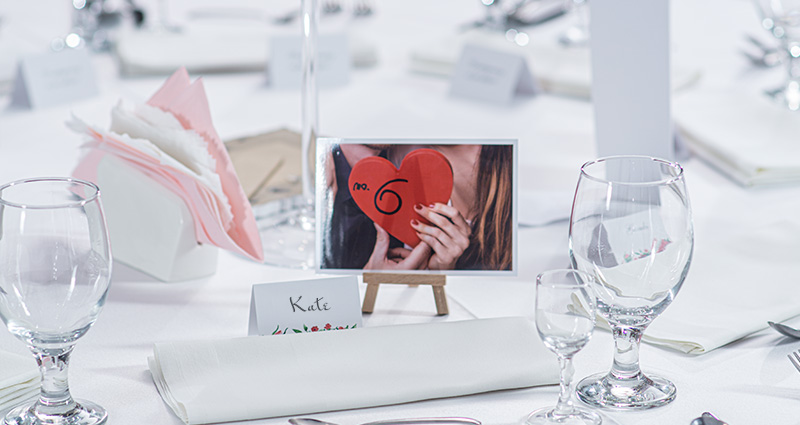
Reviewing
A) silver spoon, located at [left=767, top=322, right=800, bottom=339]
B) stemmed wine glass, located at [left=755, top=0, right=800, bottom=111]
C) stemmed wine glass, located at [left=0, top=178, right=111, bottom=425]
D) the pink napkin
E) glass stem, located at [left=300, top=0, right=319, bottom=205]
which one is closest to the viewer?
stemmed wine glass, located at [left=0, top=178, right=111, bottom=425]

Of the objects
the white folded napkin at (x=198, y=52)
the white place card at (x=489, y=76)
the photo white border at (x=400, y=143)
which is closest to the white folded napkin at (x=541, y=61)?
the white place card at (x=489, y=76)

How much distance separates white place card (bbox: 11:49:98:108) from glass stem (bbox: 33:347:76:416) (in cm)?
127

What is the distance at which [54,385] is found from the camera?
33.0 inches

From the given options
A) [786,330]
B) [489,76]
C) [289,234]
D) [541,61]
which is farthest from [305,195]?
[541,61]

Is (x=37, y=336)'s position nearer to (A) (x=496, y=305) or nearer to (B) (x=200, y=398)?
(B) (x=200, y=398)

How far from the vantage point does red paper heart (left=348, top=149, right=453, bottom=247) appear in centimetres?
106

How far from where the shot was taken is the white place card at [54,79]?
1948mm

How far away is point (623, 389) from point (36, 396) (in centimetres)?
59

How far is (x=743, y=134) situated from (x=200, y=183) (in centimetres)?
108

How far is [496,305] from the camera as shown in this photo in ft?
3.77

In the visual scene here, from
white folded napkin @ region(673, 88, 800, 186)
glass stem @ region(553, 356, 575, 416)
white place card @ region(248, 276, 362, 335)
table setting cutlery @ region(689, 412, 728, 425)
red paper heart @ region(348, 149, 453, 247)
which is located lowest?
table setting cutlery @ region(689, 412, 728, 425)

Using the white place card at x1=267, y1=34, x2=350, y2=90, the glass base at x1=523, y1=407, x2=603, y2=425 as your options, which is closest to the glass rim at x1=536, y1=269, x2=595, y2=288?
the glass base at x1=523, y1=407, x2=603, y2=425

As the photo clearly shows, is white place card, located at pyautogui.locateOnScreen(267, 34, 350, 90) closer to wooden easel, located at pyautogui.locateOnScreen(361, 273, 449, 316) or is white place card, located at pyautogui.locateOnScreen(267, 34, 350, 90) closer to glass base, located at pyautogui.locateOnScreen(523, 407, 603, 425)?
wooden easel, located at pyautogui.locateOnScreen(361, 273, 449, 316)

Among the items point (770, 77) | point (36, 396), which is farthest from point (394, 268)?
point (770, 77)
